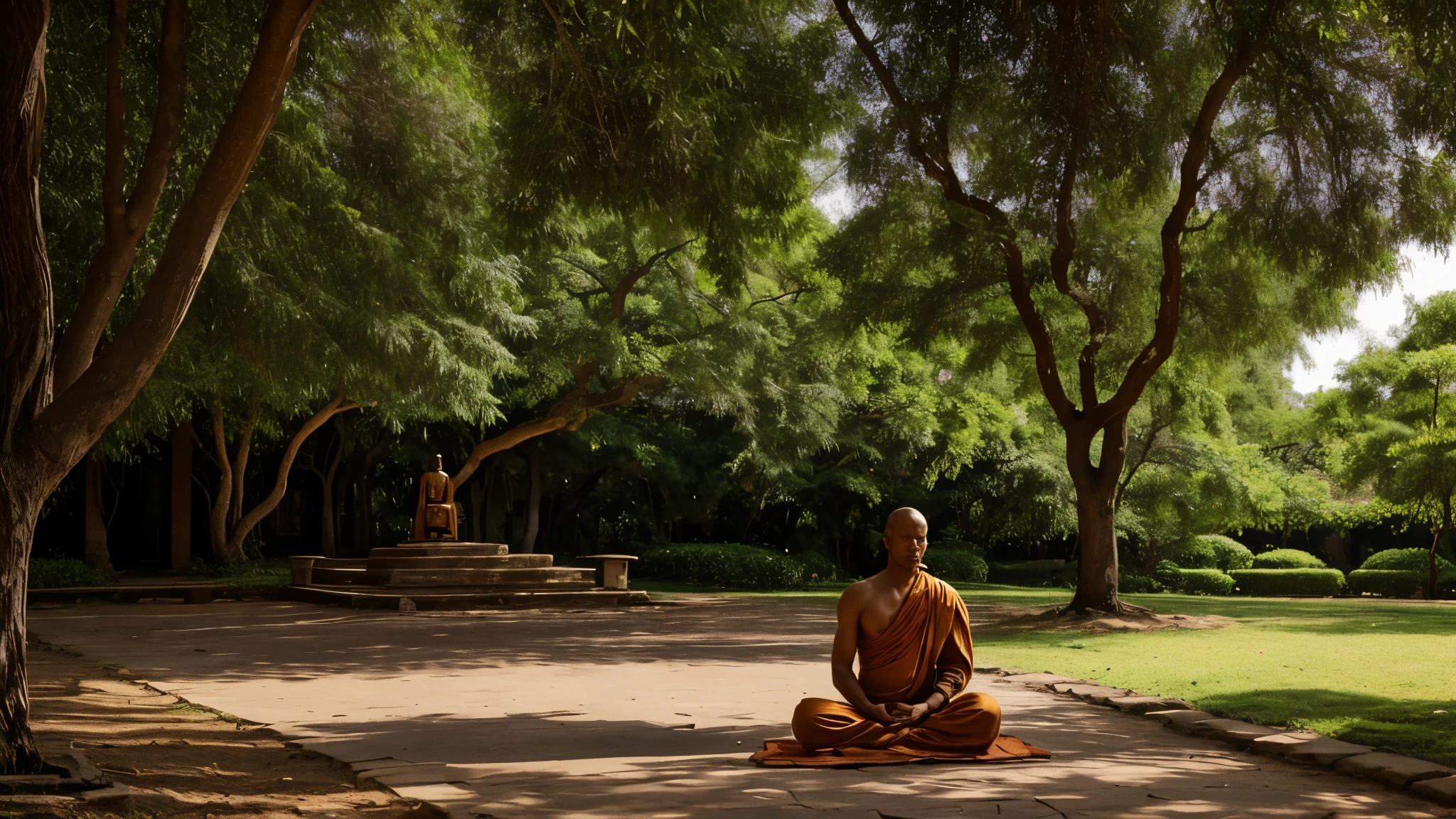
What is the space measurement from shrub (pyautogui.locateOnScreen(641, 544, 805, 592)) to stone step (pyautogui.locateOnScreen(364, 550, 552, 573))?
665cm

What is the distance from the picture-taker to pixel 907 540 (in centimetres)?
659

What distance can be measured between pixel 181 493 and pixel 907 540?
2497 centimetres

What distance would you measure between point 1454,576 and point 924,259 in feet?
56.1

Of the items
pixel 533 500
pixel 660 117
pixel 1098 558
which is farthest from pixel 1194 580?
pixel 660 117

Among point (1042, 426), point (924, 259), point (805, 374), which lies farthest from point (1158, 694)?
point (1042, 426)

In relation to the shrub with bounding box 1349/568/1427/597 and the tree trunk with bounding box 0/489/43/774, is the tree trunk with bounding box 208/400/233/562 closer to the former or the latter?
the tree trunk with bounding box 0/489/43/774

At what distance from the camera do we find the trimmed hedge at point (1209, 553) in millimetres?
31125

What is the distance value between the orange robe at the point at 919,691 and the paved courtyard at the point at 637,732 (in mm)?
213

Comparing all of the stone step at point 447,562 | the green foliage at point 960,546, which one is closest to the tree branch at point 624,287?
the stone step at point 447,562

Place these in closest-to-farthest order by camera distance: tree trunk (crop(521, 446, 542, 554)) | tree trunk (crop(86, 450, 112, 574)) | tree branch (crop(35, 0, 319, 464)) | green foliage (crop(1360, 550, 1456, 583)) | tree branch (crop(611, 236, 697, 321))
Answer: tree branch (crop(35, 0, 319, 464)) → tree branch (crop(611, 236, 697, 321)) → tree trunk (crop(86, 450, 112, 574)) → green foliage (crop(1360, 550, 1456, 583)) → tree trunk (crop(521, 446, 542, 554))

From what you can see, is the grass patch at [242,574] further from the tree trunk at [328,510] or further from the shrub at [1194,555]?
the shrub at [1194,555]

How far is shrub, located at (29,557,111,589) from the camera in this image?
22.2 m

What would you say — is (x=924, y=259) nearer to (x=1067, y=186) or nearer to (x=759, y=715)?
(x=1067, y=186)

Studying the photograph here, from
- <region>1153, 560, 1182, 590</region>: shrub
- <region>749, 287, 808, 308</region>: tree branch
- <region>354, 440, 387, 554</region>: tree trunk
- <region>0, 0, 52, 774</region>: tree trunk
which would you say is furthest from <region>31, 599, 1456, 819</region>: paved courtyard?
<region>354, 440, 387, 554</region>: tree trunk
